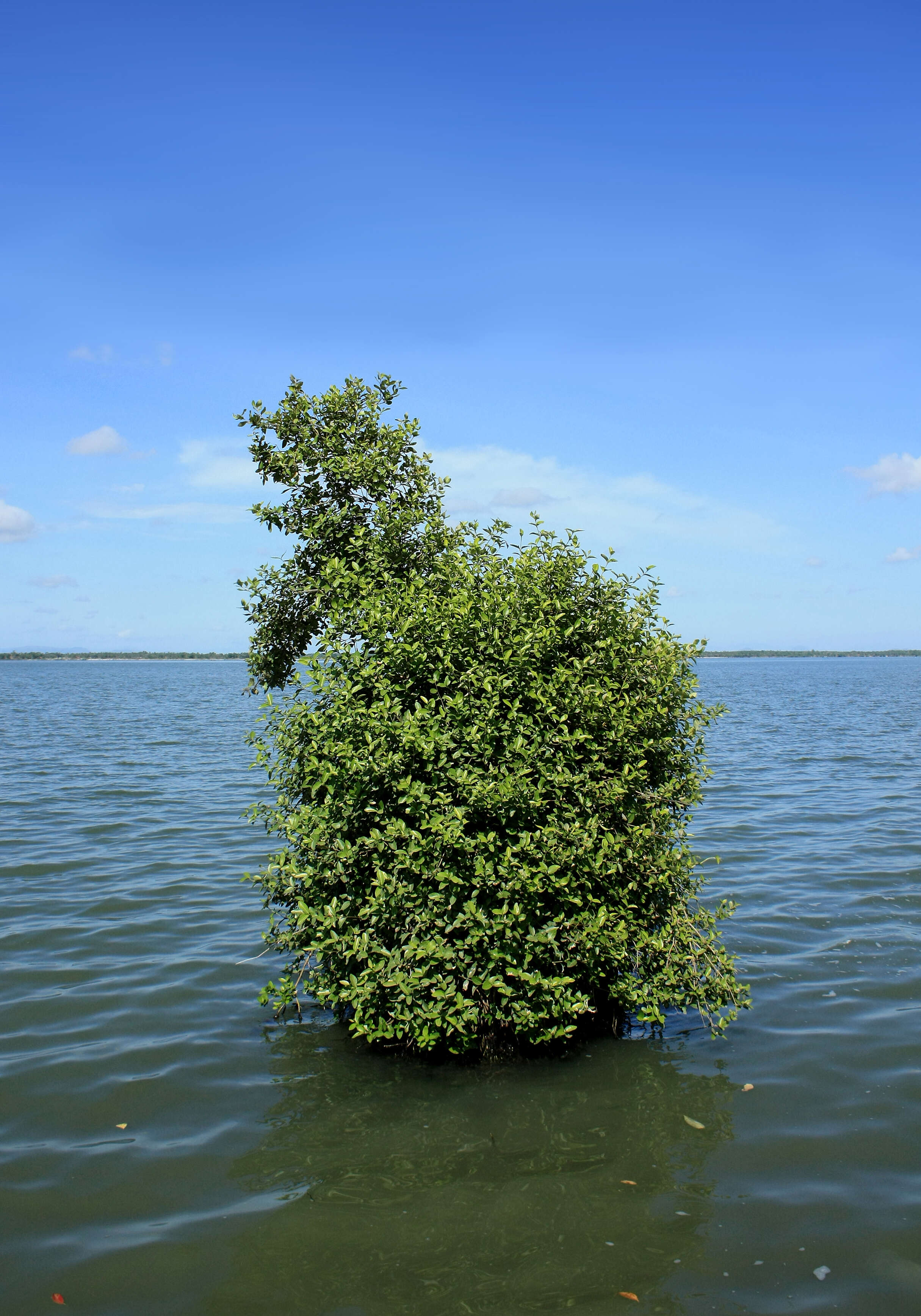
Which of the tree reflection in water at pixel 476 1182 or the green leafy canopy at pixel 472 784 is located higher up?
the green leafy canopy at pixel 472 784

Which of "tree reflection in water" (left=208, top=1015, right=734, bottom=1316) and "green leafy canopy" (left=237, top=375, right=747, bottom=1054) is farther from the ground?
"green leafy canopy" (left=237, top=375, right=747, bottom=1054)

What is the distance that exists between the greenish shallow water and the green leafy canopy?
2.20 feet

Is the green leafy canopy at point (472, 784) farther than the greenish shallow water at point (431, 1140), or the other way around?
the green leafy canopy at point (472, 784)

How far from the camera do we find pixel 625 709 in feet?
27.8

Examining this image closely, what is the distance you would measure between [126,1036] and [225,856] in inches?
299

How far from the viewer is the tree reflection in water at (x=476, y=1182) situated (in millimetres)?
5762

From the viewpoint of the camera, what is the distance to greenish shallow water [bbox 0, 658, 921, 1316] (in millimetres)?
5855

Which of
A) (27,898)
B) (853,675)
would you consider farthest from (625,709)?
(853,675)

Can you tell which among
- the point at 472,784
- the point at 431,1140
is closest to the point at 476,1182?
the point at 431,1140

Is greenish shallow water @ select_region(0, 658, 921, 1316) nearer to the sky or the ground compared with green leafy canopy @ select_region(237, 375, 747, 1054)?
nearer to the ground

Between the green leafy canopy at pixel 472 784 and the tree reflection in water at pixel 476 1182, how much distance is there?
0.53 metres

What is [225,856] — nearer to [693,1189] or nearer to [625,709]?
[625,709]

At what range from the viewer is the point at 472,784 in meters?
7.91

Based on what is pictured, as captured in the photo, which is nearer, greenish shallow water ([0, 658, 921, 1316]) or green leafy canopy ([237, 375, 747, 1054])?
greenish shallow water ([0, 658, 921, 1316])
